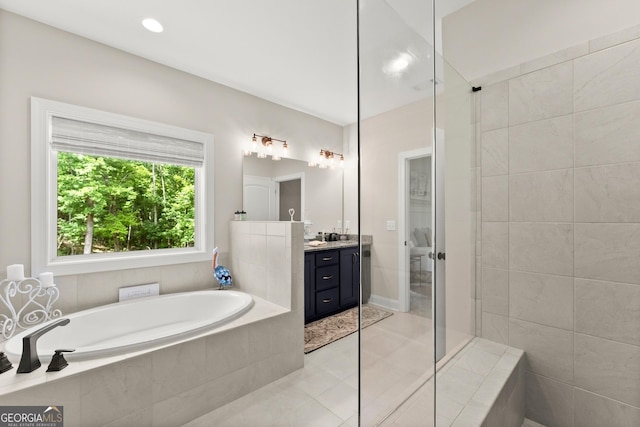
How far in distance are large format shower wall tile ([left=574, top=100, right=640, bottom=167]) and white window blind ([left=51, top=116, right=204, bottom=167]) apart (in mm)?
3033

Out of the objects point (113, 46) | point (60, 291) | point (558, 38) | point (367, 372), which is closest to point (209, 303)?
point (60, 291)

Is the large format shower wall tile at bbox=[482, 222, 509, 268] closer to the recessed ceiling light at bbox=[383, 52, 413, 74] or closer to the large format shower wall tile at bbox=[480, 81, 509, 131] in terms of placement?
the large format shower wall tile at bbox=[480, 81, 509, 131]

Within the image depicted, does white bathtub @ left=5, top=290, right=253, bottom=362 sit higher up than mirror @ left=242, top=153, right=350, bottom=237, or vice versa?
mirror @ left=242, top=153, right=350, bottom=237

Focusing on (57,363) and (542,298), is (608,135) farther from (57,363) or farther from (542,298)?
(57,363)

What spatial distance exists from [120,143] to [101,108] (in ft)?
0.99

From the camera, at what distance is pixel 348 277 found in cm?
350

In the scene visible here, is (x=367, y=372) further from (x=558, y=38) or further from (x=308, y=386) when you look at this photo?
(x=558, y=38)

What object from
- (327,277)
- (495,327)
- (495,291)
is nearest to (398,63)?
(495,291)

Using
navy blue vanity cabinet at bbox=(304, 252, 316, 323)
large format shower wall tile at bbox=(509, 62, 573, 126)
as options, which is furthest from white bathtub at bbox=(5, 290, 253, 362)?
large format shower wall tile at bbox=(509, 62, 573, 126)

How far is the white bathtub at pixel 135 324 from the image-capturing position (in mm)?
1546

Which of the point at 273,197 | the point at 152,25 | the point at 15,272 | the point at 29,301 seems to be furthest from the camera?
the point at 273,197

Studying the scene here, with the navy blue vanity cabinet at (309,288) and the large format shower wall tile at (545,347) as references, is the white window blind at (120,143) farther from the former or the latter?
the large format shower wall tile at (545,347)

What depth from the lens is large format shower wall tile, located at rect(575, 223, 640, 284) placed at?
136 cm

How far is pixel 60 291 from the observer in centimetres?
210
